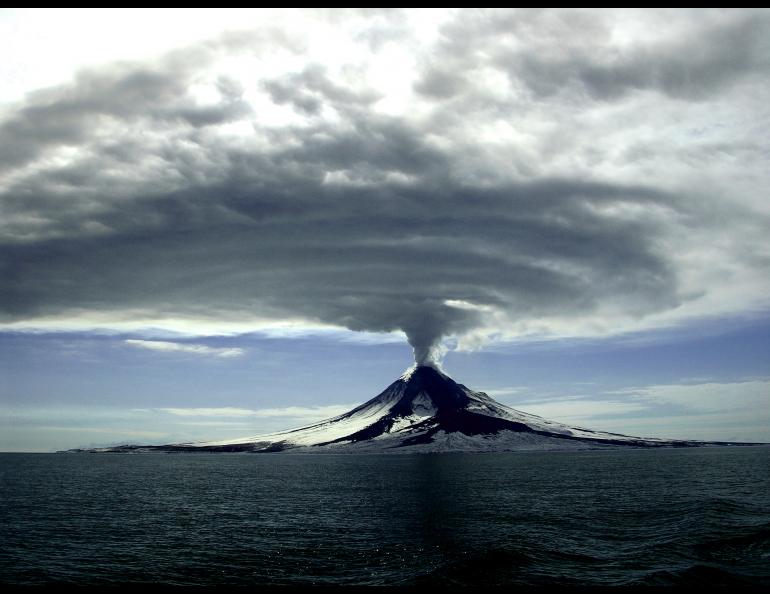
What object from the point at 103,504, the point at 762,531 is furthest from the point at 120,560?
the point at 762,531

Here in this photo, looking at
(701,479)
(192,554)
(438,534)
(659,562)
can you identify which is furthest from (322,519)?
(701,479)

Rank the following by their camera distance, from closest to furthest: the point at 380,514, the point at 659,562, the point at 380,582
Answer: the point at 380,582, the point at 659,562, the point at 380,514

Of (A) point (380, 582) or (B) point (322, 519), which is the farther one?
(B) point (322, 519)

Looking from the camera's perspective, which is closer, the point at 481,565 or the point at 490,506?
the point at 481,565

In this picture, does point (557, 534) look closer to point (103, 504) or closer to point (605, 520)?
point (605, 520)

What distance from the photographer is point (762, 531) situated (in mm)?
70312

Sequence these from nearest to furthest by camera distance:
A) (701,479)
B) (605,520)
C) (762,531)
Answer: (762,531), (605,520), (701,479)

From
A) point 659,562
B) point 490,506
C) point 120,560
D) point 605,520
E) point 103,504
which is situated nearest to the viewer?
point 659,562

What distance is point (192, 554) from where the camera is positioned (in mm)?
62094

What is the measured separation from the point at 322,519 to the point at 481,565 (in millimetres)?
37981

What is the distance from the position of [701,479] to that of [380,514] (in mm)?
105437

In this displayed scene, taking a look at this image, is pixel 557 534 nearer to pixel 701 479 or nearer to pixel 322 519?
pixel 322 519

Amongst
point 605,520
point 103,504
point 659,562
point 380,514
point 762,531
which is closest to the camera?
point 659,562

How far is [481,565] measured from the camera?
55375 mm
